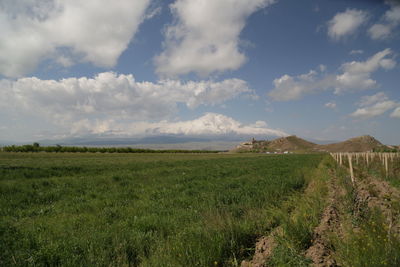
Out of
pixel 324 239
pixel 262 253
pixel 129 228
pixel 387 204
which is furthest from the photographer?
pixel 387 204

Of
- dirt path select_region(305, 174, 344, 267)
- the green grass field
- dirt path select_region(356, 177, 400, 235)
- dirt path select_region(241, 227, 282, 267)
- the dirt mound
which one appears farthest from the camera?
the dirt mound

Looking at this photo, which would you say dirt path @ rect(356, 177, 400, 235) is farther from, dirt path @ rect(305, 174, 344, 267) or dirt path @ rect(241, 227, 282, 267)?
dirt path @ rect(241, 227, 282, 267)

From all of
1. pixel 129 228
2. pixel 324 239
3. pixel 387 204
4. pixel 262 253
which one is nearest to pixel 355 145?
pixel 387 204

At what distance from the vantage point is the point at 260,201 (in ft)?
28.2

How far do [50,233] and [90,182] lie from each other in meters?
8.21

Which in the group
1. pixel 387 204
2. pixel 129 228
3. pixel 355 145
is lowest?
pixel 355 145

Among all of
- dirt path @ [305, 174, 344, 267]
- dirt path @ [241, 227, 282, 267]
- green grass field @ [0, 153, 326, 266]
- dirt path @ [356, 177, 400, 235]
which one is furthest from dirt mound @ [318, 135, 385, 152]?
dirt path @ [241, 227, 282, 267]

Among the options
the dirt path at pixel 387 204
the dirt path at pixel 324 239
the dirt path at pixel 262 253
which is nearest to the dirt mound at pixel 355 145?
the dirt path at pixel 387 204

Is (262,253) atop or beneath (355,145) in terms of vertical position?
atop

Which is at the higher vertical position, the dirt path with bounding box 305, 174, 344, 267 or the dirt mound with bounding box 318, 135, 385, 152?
the dirt path with bounding box 305, 174, 344, 267

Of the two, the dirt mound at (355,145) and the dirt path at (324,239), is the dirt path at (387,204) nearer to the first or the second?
the dirt path at (324,239)

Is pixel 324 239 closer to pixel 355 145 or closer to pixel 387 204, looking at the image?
pixel 387 204

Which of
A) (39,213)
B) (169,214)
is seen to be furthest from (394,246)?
(39,213)

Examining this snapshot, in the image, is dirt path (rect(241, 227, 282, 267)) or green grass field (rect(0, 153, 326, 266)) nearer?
dirt path (rect(241, 227, 282, 267))
